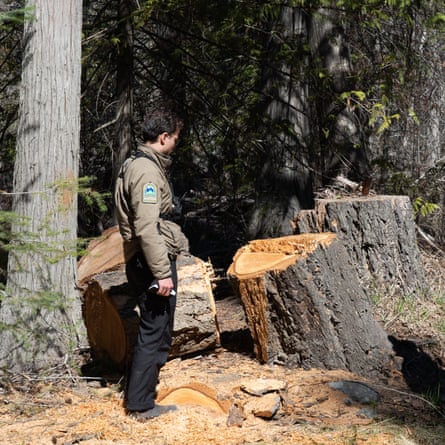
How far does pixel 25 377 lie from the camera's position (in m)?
5.77

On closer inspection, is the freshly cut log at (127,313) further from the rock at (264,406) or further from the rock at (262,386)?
the rock at (264,406)

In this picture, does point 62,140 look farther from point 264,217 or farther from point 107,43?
point 264,217

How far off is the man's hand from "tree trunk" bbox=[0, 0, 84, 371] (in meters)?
1.58

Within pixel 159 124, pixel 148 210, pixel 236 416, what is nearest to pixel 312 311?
pixel 236 416

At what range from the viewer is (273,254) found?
5984 mm

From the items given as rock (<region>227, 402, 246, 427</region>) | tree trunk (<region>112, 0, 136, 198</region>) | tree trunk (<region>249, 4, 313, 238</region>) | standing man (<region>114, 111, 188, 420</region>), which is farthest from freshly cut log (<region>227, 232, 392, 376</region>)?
tree trunk (<region>249, 4, 313, 238</region>)

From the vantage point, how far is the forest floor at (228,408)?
444cm

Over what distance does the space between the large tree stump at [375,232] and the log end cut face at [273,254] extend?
1.28m

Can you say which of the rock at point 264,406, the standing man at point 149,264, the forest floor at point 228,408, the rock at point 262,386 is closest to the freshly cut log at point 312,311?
the forest floor at point 228,408

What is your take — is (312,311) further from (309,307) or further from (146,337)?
(146,337)

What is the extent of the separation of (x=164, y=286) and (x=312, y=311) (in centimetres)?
157

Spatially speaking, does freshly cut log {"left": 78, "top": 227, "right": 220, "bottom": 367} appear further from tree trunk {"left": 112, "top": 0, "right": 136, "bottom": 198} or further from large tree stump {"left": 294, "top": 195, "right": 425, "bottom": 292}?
tree trunk {"left": 112, "top": 0, "right": 136, "bottom": 198}

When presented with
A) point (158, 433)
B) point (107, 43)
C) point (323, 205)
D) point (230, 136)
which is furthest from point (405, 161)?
point (158, 433)

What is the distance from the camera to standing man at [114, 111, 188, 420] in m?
4.52
